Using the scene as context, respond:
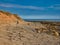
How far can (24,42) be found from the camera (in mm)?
16922

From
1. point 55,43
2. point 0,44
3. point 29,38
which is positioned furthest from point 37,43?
point 0,44

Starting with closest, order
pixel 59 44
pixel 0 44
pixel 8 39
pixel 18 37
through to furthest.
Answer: pixel 0 44 < pixel 8 39 < pixel 18 37 < pixel 59 44

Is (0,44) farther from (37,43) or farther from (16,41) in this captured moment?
(37,43)

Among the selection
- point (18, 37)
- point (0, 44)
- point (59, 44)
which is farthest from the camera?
point (59, 44)

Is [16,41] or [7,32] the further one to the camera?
[7,32]

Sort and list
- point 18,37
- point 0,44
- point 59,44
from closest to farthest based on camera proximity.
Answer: point 0,44 → point 18,37 → point 59,44

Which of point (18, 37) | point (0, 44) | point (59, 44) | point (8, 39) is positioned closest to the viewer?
point (0, 44)

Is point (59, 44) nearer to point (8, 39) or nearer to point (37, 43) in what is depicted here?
point (37, 43)

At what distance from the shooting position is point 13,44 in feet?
51.2

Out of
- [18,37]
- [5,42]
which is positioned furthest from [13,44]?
[18,37]

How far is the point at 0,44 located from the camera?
48.1ft

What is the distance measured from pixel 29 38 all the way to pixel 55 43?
2393mm

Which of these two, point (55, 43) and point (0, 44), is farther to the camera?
point (55, 43)

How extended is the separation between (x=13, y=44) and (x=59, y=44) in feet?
16.5
